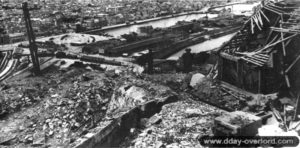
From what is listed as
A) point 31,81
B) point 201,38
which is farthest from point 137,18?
point 31,81

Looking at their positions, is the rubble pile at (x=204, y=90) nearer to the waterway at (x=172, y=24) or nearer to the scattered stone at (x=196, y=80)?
the scattered stone at (x=196, y=80)

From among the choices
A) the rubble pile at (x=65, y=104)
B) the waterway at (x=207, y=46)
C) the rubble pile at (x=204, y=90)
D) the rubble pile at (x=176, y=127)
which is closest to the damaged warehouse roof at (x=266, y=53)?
the rubble pile at (x=204, y=90)

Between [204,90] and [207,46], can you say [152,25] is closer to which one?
[207,46]

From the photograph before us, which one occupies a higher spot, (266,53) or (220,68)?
(266,53)

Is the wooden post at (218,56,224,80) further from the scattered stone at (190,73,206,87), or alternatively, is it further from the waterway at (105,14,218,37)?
the waterway at (105,14,218,37)

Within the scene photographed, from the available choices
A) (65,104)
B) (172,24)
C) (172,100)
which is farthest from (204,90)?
(172,24)

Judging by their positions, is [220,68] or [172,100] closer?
[172,100]
